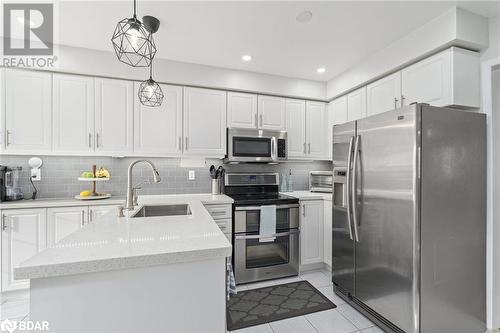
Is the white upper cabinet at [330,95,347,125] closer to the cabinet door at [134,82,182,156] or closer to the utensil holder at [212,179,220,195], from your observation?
the utensil holder at [212,179,220,195]

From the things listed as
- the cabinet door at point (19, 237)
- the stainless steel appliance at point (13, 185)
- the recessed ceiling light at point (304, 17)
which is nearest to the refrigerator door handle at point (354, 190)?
the recessed ceiling light at point (304, 17)

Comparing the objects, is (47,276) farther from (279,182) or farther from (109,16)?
(279,182)

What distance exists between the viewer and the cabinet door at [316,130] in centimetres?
352

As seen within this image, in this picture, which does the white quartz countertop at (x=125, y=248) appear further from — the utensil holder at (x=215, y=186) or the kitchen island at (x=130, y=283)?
the utensil holder at (x=215, y=186)

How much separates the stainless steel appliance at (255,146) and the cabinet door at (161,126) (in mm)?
660

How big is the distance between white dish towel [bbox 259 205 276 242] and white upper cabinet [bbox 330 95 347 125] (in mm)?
1580

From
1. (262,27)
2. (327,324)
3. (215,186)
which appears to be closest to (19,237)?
(215,186)

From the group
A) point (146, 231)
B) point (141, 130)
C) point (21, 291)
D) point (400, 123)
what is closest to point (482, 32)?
point (400, 123)

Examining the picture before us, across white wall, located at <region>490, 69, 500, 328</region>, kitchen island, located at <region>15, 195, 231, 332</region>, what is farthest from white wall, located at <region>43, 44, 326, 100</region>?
kitchen island, located at <region>15, 195, 231, 332</region>

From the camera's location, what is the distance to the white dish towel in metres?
2.74

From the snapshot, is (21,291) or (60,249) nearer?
(60,249)

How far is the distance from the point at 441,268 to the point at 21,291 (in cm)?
372

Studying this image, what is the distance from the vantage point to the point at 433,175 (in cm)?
171

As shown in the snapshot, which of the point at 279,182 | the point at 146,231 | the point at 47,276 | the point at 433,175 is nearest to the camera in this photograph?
the point at 47,276
